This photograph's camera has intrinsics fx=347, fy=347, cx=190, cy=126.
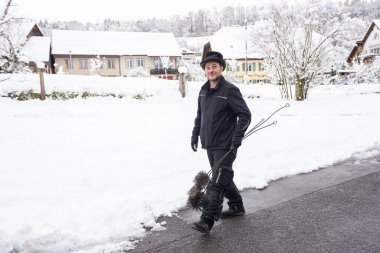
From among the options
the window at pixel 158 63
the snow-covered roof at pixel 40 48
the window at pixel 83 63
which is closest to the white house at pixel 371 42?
the window at pixel 158 63

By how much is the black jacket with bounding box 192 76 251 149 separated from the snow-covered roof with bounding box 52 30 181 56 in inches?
1664

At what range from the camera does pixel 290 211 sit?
13.5 feet

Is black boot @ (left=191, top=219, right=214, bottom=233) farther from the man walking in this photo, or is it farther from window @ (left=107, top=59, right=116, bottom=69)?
window @ (left=107, top=59, right=116, bottom=69)

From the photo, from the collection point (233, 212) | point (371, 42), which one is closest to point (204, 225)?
point (233, 212)

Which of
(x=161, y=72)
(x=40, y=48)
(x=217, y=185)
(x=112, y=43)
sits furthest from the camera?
(x=112, y=43)

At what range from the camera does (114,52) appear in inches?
1746

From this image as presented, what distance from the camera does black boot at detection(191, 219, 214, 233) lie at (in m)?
3.54

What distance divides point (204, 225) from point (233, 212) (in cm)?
59

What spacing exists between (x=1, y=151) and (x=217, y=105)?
482 cm

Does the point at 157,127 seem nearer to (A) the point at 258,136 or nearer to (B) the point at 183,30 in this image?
(A) the point at 258,136

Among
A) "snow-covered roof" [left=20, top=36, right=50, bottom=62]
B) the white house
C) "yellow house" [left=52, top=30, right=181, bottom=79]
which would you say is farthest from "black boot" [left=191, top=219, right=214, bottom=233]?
the white house

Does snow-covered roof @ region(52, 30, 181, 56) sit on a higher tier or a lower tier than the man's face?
higher

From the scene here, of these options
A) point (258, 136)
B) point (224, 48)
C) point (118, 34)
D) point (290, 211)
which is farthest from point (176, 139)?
point (224, 48)

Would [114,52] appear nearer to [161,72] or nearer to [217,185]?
[161,72]
